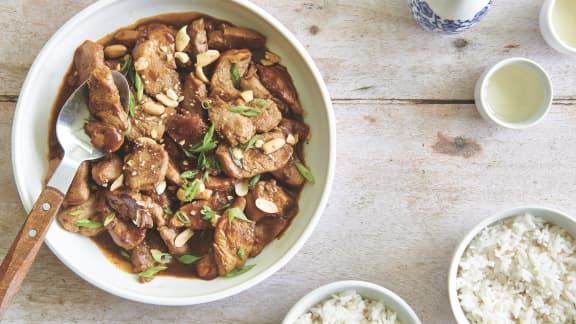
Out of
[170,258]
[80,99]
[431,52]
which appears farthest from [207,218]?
[431,52]

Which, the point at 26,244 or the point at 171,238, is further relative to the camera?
the point at 171,238

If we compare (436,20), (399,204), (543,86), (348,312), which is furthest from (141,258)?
(543,86)

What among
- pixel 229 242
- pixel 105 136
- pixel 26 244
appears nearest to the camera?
pixel 26 244

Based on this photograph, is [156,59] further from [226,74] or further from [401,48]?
[401,48]

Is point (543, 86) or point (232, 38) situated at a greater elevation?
point (232, 38)

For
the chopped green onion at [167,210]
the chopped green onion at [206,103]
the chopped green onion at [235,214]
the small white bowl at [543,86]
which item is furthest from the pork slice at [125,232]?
the small white bowl at [543,86]

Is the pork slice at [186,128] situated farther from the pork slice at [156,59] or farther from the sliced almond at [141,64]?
the sliced almond at [141,64]

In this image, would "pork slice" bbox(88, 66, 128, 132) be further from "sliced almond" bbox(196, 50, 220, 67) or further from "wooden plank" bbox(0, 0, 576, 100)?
"wooden plank" bbox(0, 0, 576, 100)

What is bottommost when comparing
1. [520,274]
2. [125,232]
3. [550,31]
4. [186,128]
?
[520,274]
